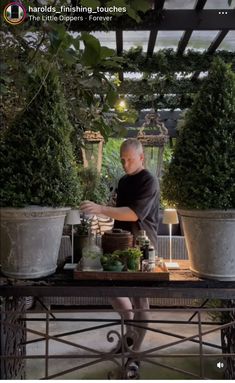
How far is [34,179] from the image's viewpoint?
85cm

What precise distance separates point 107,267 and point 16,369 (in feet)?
2.20

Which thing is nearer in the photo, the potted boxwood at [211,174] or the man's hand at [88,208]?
the potted boxwood at [211,174]

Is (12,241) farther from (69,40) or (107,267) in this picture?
(69,40)

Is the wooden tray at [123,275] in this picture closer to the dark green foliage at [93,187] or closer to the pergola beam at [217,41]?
the dark green foliage at [93,187]

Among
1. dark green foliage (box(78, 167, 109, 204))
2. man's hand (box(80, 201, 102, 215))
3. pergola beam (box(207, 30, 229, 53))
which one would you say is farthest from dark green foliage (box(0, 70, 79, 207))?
pergola beam (box(207, 30, 229, 53))

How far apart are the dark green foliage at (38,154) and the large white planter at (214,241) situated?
1.14 ft

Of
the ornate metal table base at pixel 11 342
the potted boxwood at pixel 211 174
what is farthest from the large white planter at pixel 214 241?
the ornate metal table base at pixel 11 342

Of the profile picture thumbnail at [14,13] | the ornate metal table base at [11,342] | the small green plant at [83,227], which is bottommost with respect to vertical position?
the ornate metal table base at [11,342]

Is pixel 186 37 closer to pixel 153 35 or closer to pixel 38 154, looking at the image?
pixel 153 35

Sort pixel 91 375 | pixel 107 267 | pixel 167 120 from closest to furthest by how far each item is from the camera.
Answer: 1. pixel 107 267
2. pixel 91 375
3. pixel 167 120

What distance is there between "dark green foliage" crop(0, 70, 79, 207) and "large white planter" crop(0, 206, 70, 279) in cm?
3

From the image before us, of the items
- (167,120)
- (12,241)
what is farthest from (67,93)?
(167,120)

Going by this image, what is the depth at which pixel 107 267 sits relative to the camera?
95 centimetres

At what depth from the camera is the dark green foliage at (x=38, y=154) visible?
84 centimetres
